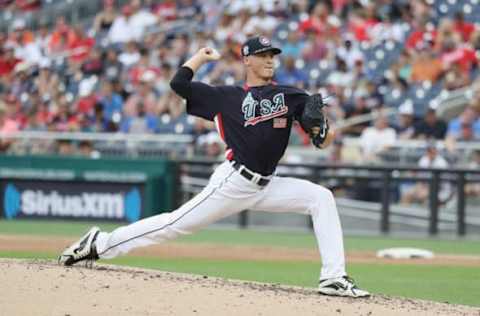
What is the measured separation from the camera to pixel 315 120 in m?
7.12

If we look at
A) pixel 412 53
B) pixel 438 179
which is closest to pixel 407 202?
pixel 438 179

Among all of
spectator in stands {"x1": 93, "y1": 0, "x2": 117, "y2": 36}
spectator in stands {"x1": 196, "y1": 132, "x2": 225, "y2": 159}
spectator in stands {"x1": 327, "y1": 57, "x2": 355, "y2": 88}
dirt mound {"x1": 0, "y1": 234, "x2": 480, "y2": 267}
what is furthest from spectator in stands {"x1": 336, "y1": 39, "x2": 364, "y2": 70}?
spectator in stands {"x1": 93, "y1": 0, "x2": 117, "y2": 36}

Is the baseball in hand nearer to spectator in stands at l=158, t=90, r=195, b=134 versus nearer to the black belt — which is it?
the black belt

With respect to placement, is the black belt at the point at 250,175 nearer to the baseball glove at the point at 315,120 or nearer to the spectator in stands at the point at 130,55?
the baseball glove at the point at 315,120

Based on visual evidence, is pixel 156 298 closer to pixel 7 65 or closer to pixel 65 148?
pixel 65 148

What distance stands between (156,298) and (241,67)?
11.6 metres

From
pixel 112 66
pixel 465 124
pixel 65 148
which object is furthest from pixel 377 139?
pixel 112 66

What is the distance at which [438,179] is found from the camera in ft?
50.6

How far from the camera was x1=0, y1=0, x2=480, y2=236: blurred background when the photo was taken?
15617 mm

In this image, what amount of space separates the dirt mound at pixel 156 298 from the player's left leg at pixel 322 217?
0.39ft

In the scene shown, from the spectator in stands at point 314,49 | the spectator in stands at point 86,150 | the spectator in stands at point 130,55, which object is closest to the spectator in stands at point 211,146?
the spectator in stands at point 86,150

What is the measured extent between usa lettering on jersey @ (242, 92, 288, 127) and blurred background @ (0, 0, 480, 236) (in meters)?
7.23

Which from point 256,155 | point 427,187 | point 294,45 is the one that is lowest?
point 427,187

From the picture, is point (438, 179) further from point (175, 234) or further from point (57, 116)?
point (175, 234)
